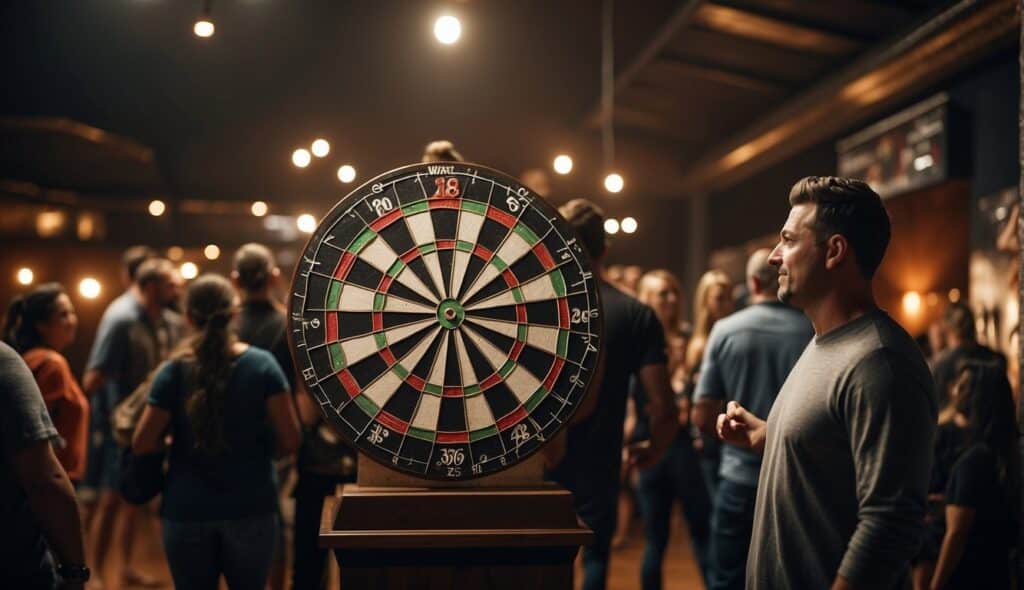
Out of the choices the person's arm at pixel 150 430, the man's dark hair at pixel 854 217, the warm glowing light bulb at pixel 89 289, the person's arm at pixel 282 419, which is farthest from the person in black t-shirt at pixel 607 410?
the warm glowing light bulb at pixel 89 289

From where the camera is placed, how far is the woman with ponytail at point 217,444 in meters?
3.03

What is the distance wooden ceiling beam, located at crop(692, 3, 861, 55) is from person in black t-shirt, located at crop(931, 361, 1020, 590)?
10.6 ft

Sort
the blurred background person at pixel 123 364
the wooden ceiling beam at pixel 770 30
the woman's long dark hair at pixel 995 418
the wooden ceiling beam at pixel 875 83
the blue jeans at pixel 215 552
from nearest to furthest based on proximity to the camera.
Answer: the blue jeans at pixel 215 552 < the woman's long dark hair at pixel 995 418 < the blurred background person at pixel 123 364 < the wooden ceiling beam at pixel 875 83 < the wooden ceiling beam at pixel 770 30

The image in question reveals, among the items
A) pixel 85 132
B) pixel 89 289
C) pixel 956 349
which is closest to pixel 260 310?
pixel 956 349

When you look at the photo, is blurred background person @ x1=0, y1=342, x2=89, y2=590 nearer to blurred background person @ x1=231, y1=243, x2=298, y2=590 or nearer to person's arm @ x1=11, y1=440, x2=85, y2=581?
person's arm @ x1=11, y1=440, x2=85, y2=581

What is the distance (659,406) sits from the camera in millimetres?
3418

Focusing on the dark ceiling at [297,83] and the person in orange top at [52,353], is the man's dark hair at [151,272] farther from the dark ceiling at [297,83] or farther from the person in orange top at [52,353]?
the dark ceiling at [297,83]

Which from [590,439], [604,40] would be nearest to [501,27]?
[604,40]

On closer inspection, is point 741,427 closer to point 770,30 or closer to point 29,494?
point 29,494

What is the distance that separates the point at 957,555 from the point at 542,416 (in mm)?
1928

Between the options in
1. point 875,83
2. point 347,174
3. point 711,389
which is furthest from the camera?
point 875,83

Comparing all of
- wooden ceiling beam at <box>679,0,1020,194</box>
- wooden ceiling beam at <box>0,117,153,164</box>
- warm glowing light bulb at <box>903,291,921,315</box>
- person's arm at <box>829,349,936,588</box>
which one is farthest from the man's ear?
wooden ceiling beam at <box>0,117,153,164</box>

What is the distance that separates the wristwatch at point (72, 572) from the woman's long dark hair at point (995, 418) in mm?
2788

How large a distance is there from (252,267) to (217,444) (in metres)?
0.90
